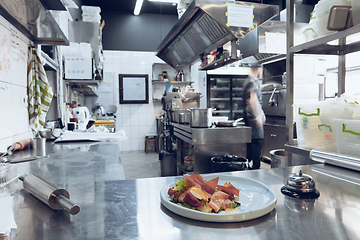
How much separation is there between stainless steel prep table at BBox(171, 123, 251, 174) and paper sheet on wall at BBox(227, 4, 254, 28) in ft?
3.91

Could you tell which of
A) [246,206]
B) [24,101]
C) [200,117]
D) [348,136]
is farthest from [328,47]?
[24,101]

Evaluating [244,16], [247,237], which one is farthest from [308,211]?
[244,16]

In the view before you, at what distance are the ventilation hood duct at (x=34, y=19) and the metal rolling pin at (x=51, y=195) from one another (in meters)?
1.18

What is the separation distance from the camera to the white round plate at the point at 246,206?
59 cm

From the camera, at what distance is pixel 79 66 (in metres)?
3.38

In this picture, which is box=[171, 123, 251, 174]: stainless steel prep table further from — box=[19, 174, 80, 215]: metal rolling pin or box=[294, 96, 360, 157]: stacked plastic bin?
box=[19, 174, 80, 215]: metal rolling pin

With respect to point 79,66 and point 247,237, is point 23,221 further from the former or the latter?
point 79,66

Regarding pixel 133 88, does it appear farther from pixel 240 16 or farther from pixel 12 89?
pixel 12 89

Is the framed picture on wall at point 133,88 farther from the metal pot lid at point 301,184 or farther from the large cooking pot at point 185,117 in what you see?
the metal pot lid at point 301,184

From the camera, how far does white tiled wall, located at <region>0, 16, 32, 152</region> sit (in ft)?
5.57

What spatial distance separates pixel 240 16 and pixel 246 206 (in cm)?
234

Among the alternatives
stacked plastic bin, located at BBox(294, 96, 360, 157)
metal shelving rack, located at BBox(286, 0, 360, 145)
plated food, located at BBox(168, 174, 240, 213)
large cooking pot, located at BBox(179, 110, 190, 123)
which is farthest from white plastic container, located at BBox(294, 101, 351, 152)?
large cooking pot, located at BBox(179, 110, 190, 123)

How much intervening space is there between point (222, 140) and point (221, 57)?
1096mm

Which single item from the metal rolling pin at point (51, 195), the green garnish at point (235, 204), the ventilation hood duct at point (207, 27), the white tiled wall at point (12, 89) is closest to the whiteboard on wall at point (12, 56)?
the white tiled wall at point (12, 89)
